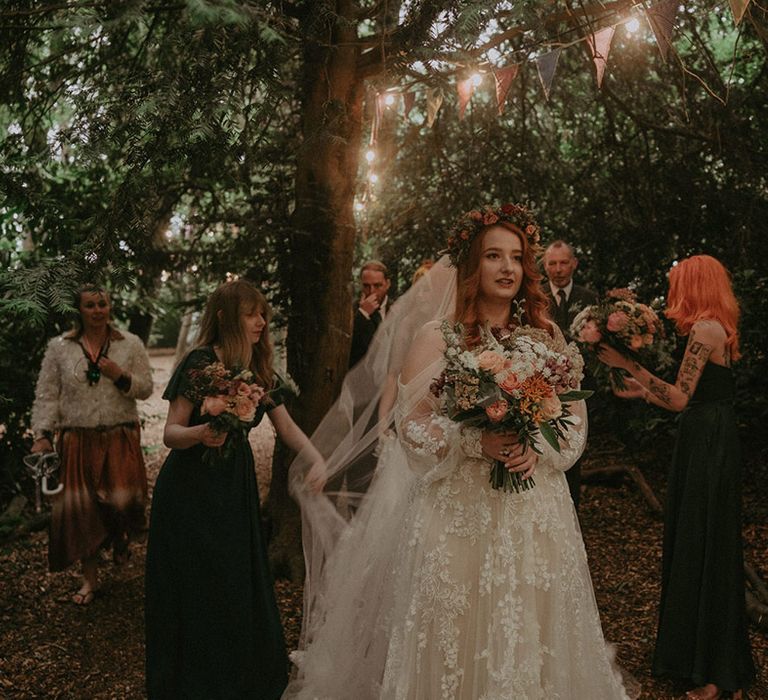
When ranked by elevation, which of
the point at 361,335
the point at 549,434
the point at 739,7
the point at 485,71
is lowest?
the point at 549,434

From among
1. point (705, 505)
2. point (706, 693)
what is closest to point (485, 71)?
point (705, 505)

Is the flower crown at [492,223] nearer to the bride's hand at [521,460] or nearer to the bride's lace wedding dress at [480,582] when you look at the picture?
the bride's lace wedding dress at [480,582]

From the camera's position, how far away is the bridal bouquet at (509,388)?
8.93 ft

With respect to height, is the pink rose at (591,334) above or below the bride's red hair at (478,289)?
below

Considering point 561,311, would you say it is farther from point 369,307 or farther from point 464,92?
point 464,92

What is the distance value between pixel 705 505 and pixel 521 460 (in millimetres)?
1842

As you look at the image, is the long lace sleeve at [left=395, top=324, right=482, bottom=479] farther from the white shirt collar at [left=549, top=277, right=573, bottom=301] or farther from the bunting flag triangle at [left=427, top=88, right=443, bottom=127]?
the white shirt collar at [left=549, top=277, right=573, bottom=301]

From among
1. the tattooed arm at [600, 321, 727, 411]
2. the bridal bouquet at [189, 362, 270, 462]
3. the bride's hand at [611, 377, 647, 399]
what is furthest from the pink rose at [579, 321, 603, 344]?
the bridal bouquet at [189, 362, 270, 462]

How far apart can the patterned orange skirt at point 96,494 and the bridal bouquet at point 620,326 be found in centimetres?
341


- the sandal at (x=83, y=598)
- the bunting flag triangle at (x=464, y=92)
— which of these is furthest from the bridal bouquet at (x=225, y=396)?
the bunting flag triangle at (x=464, y=92)

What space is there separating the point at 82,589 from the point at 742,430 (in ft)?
21.8

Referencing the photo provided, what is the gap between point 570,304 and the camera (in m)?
6.20

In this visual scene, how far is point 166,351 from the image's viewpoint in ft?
94.3

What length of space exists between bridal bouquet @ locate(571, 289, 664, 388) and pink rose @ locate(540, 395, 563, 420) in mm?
1443
